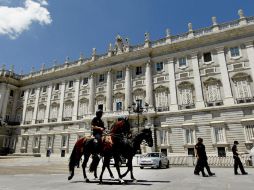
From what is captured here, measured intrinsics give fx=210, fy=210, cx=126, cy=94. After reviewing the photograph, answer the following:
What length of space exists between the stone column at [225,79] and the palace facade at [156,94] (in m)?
0.10

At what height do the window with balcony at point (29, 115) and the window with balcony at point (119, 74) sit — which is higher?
the window with balcony at point (119, 74)

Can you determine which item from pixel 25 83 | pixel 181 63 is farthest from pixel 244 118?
pixel 25 83

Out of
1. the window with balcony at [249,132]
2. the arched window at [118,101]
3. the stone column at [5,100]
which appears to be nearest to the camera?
the window with balcony at [249,132]

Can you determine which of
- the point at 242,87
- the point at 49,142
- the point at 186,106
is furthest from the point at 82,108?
the point at 242,87

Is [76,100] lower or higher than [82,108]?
higher

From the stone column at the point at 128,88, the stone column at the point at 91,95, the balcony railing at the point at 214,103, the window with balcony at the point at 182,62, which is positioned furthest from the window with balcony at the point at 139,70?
the balcony railing at the point at 214,103

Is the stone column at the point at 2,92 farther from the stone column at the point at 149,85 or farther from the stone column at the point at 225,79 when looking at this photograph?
the stone column at the point at 225,79

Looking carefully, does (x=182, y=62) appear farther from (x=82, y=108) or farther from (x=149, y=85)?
(x=82, y=108)

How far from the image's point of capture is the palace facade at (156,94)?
76.1 feet

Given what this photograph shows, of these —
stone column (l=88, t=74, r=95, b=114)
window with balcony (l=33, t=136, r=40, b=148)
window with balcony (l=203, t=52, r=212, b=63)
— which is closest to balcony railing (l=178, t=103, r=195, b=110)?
window with balcony (l=203, t=52, r=212, b=63)

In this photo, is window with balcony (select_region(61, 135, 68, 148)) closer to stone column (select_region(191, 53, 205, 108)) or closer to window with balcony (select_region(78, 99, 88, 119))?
window with balcony (select_region(78, 99, 88, 119))

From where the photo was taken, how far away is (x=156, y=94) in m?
28.0

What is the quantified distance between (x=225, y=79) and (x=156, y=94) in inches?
335

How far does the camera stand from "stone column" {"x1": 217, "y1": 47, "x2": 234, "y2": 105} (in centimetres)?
2317
